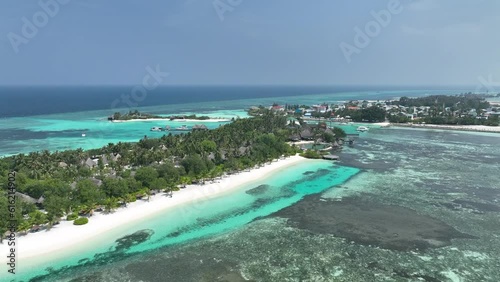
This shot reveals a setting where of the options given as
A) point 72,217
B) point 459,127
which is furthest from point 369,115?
point 72,217

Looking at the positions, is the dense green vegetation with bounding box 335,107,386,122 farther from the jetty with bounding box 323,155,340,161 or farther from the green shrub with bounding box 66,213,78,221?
the green shrub with bounding box 66,213,78,221

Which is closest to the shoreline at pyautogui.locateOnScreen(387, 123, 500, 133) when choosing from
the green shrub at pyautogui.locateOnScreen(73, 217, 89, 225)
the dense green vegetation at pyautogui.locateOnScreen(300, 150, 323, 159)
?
the dense green vegetation at pyautogui.locateOnScreen(300, 150, 323, 159)

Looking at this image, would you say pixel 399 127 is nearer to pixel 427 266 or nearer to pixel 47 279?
pixel 427 266

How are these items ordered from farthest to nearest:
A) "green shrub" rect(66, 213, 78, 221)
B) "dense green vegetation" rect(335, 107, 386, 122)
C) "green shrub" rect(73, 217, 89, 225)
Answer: "dense green vegetation" rect(335, 107, 386, 122)
"green shrub" rect(66, 213, 78, 221)
"green shrub" rect(73, 217, 89, 225)

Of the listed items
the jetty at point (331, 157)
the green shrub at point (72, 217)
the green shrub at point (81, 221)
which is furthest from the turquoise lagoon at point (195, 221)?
the jetty at point (331, 157)

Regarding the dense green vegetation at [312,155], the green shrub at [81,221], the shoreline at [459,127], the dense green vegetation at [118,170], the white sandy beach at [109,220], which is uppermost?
the dense green vegetation at [118,170]

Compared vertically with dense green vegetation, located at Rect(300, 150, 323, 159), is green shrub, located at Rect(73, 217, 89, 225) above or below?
above

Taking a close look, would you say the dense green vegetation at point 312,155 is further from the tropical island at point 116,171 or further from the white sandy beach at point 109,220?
the white sandy beach at point 109,220
